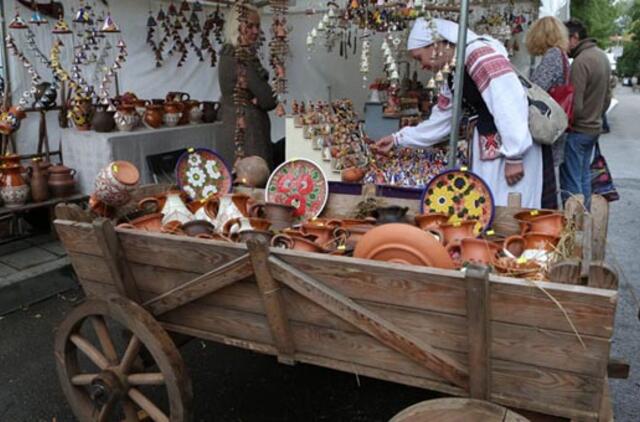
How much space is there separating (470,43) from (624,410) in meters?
1.64

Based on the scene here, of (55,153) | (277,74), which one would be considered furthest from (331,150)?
(55,153)

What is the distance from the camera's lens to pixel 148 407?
5.87 feet

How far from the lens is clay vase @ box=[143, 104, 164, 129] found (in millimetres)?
4719

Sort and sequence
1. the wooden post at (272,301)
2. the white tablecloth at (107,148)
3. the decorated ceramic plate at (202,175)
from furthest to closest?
the white tablecloth at (107,148), the decorated ceramic plate at (202,175), the wooden post at (272,301)

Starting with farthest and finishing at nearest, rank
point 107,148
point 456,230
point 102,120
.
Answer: point 102,120
point 107,148
point 456,230

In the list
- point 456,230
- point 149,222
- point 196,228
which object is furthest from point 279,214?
point 456,230

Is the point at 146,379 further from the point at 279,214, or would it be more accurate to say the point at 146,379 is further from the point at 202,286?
the point at 279,214

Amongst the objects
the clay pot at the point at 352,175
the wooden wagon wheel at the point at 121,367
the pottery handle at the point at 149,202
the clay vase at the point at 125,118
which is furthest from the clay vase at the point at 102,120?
the wooden wagon wheel at the point at 121,367

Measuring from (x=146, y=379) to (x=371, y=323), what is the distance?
778 millimetres

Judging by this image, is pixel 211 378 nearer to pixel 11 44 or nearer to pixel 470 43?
pixel 470 43

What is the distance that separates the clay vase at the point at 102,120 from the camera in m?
4.33

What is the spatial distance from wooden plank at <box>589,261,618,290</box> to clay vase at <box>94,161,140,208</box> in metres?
1.67

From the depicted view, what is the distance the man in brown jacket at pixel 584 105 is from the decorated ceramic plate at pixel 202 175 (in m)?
2.38

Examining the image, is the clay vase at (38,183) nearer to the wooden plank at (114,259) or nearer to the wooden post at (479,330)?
the wooden plank at (114,259)
